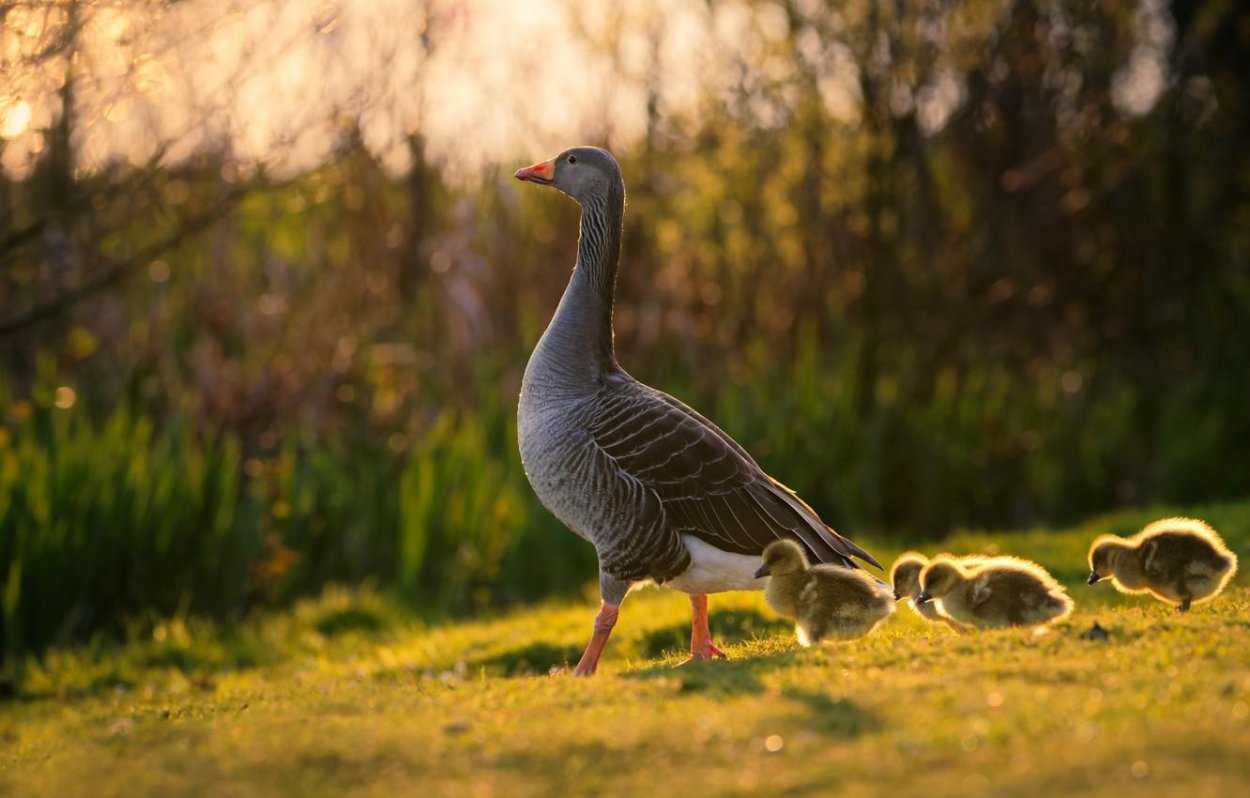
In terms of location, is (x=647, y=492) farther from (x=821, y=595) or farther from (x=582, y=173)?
(x=582, y=173)

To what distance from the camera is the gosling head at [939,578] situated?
25.6 feet

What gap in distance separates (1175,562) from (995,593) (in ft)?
3.05

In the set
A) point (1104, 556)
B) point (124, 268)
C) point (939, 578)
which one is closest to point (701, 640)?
point (939, 578)

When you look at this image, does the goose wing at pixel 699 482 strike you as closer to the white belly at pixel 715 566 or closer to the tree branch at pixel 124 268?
the white belly at pixel 715 566

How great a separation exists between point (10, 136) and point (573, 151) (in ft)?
11.9

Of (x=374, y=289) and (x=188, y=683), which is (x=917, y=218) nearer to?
(x=374, y=289)

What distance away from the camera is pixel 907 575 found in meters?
8.23

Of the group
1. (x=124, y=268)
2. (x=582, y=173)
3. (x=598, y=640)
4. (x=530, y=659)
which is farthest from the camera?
(x=124, y=268)

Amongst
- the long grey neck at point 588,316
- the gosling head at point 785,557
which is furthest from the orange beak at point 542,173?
the gosling head at point 785,557

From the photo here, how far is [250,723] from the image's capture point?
6.91 meters

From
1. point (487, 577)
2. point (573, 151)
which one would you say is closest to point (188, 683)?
point (487, 577)

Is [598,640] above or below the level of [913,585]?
below

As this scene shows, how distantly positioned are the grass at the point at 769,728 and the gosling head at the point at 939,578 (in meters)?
0.26

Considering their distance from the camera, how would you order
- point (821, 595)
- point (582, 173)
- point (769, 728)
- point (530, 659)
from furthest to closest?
1. point (530, 659)
2. point (582, 173)
3. point (821, 595)
4. point (769, 728)
